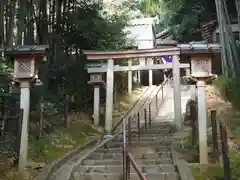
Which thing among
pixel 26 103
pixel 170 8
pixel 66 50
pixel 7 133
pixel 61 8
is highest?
→ pixel 170 8

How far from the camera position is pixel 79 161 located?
7.05 meters

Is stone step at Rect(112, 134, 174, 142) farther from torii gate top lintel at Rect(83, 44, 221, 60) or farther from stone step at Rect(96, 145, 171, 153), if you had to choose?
torii gate top lintel at Rect(83, 44, 221, 60)

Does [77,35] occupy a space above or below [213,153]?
above

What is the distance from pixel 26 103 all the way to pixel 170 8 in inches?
665

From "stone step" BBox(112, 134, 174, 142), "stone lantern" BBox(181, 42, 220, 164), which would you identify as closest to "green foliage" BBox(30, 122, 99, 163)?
"stone step" BBox(112, 134, 174, 142)

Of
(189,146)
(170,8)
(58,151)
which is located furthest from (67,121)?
(170,8)

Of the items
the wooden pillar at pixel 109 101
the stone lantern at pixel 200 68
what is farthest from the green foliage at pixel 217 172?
the wooden pillar at pixel 109 101

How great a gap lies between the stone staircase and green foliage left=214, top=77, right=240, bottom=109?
3.28 meters

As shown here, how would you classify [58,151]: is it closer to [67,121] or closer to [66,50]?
[67,121]

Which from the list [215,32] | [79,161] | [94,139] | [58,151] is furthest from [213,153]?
[215,32]

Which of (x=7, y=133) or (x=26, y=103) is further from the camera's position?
(x=7, y=133)

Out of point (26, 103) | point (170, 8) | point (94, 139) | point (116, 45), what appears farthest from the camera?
point (170, 8)

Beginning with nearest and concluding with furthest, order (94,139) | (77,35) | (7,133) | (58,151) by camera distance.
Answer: (7,133), (58,151), (94,139), (77,35)

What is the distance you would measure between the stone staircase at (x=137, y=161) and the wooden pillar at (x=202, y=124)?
695 millimetres
